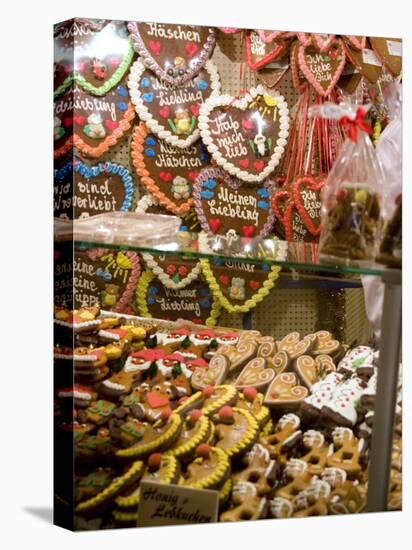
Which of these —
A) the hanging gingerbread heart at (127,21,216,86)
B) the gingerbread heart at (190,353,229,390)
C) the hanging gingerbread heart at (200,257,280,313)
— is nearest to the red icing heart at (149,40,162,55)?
the hanging gingerbread heart at (127,21,216,86)

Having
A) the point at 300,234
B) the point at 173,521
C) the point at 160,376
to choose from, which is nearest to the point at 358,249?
the point at 300,234

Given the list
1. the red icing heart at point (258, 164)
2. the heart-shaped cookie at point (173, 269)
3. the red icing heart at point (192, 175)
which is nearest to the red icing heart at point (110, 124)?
the red icing heart at point (192, 175)

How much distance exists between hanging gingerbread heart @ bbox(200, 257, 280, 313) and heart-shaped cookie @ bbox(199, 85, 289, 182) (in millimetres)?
383

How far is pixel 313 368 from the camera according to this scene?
5.09 m

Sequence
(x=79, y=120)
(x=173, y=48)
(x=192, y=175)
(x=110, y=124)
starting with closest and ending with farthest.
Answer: (x=79, y=120) < (x=110, y=124) < (x=173, y=48) < (x=192, y=175)

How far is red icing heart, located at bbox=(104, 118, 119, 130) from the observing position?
15.5 feet

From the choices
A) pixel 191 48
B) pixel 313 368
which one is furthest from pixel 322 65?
pixel 313 368

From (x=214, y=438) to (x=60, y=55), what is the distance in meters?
1.66

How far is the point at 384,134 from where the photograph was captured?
517 centimetres

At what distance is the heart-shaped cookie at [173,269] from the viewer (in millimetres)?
4965

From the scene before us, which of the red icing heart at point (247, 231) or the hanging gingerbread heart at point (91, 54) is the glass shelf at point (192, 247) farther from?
the hanging gingerbread heart at point (91, 54)

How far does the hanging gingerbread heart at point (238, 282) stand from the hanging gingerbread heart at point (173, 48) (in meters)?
0.80

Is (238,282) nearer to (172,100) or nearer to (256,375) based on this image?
(256,375)

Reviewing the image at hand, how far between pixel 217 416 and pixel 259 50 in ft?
5.08
